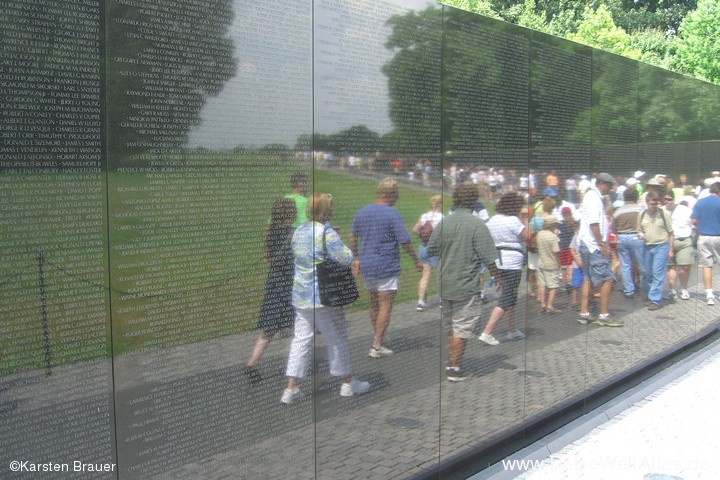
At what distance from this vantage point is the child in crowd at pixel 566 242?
6.54 meters

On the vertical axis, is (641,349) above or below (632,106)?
below

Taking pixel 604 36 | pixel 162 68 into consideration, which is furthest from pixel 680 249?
pixel 604 36

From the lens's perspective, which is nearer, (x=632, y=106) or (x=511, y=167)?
(x=511, y=167)

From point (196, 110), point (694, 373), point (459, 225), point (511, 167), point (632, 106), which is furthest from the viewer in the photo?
point (694, 373)

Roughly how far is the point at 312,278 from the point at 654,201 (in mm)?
5527

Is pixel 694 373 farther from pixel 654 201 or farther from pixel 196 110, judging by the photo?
pixel 196 110

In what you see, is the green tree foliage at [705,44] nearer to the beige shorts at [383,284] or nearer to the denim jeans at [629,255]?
the denim jeans at [629,255]

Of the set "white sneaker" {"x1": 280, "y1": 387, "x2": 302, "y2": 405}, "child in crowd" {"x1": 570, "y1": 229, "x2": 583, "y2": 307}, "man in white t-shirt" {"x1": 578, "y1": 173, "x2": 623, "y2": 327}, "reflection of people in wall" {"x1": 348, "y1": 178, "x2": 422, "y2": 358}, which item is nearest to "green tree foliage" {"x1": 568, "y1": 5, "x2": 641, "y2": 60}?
"man in white t-shirt" {"x1": 578, "y1": 173, "x2": 623, "y2": 327}

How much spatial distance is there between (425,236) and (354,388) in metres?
1.23

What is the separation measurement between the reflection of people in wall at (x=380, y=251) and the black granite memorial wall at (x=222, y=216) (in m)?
0.07

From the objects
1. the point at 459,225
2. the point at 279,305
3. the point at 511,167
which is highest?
the point at 511,167

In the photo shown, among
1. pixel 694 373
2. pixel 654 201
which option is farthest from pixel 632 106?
pixel 694 373

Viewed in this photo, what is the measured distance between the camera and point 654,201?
325 inches

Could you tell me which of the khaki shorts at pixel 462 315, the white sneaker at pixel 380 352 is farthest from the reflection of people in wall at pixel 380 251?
the khaki shorts at pixel 462 315
